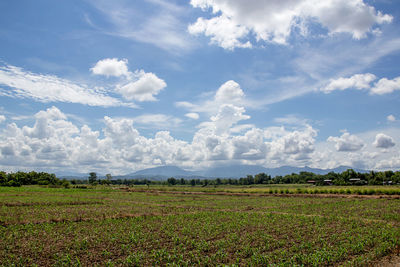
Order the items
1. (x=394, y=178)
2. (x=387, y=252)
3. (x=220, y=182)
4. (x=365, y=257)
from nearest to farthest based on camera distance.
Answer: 1. (x=365, y=257)
2. (x=387, y=252)
3. (x=394, y=178)
4. (x=220, y=182)

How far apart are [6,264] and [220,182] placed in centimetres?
18502

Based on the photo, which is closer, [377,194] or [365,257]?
[365,257]

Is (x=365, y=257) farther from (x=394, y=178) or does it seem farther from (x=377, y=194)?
(x=394, y=178)

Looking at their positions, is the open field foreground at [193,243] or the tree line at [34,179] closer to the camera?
the open field foreground at [193,243]

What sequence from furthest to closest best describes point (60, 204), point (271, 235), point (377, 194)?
1. point (377, 194)
2. point (60, 204)
3. point (271, 235)

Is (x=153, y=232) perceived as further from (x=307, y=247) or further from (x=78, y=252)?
(x=307, y=247)

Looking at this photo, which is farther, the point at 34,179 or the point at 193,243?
the point at 34,179

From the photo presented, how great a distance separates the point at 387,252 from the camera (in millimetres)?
16188

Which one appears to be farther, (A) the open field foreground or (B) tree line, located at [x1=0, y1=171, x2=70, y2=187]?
(B) tree line, located at [x1=0, y1=171, x2=70, y2=187]

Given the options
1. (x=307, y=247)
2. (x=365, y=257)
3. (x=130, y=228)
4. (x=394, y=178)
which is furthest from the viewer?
(x=394, y=178)

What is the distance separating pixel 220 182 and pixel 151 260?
183453mm

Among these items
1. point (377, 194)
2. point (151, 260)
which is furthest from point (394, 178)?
point (151, 260)

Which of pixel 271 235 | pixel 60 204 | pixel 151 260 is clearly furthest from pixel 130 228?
pixel 60 204

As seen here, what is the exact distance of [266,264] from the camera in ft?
46.5
